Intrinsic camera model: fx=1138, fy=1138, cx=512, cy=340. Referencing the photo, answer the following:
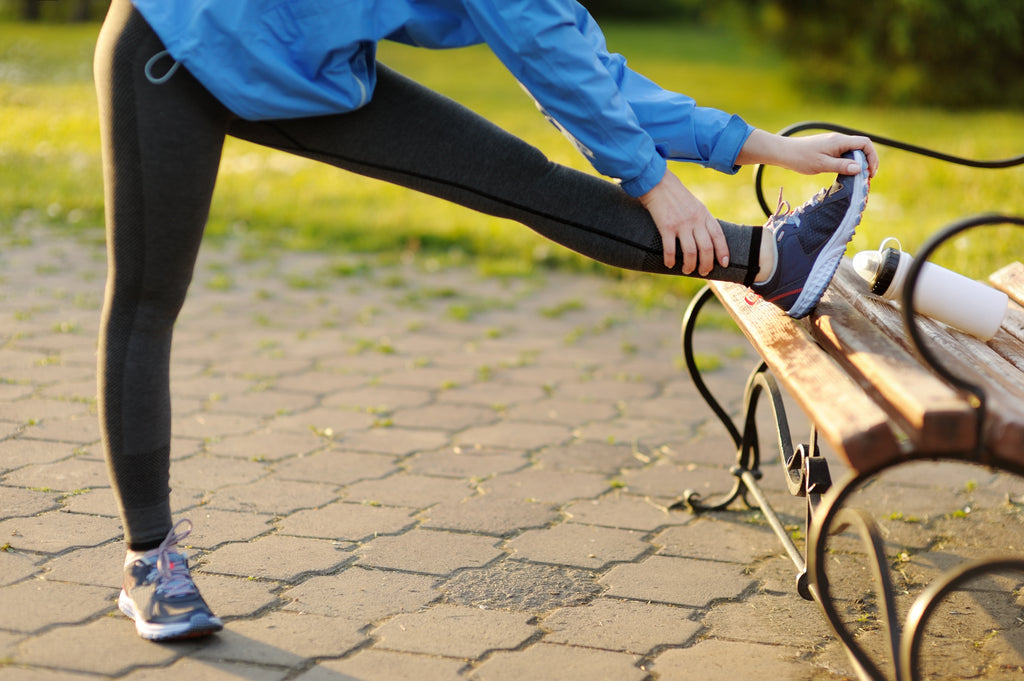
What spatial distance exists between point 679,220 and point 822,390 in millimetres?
411

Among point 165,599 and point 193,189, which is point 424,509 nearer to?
point 165,599

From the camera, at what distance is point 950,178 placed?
26.5ft

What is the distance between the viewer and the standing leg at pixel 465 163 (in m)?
2.06

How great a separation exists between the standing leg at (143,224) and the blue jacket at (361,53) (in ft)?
0.29

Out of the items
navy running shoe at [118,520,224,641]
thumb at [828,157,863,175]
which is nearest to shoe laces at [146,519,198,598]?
navy running shoe at [118,520,224,641]

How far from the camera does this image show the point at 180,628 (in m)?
2.10

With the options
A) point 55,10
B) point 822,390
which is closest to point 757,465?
point 822,390

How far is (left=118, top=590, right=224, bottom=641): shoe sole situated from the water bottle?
146 centimetres

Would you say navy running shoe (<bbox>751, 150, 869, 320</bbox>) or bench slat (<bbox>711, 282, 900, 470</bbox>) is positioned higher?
navy running shoe (<bbox>751, 150, 869, 320</bbox>)

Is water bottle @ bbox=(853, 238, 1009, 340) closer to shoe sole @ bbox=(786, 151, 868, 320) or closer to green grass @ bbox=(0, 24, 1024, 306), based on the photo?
shoe sole @ bbox=(786, 151, 868, 320)

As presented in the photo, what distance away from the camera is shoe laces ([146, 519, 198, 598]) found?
2146 mm

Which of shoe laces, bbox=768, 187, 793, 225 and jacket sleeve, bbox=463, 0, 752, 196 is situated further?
shoe laces, bbox=768, 187, 793, 225

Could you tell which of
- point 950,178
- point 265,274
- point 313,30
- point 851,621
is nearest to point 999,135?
point 950,178

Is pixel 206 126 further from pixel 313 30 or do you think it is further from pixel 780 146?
pixel 780 146
